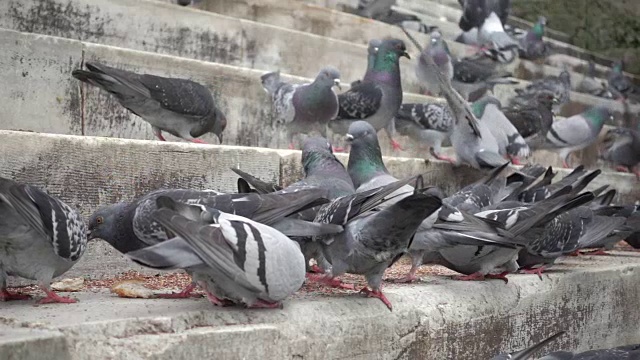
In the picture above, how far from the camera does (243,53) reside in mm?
7895

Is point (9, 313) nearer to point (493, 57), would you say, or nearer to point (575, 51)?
point (493, 57)

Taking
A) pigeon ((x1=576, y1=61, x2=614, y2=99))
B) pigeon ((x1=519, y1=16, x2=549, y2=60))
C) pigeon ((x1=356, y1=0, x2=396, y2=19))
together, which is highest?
pigeon ((x1=356, y1=0, x2=396, y2=19))

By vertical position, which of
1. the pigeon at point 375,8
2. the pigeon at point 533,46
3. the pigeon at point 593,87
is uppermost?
the pigeon at point 375,8

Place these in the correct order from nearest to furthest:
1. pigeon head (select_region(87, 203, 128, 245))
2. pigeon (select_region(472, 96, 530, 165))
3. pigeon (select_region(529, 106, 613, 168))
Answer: pigeon head (select_region(87, 203, 128, 245))
pigeon (select_region(472, 96, 530, 165))
pigeon (select_region(529, 106, 613, 168))

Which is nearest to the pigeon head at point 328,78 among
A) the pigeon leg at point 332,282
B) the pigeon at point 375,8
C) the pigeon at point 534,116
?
the pigeon leg at point 332,282

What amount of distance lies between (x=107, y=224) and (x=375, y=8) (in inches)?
308

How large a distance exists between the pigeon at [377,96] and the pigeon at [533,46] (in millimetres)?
5979

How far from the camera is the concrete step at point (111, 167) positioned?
4246 mm

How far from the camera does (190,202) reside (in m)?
3.89

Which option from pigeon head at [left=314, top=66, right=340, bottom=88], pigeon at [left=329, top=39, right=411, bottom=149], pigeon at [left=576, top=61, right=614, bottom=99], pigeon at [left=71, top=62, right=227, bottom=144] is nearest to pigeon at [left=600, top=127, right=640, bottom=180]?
pigeon at [left=576, top=61, right=614, bottom=99]

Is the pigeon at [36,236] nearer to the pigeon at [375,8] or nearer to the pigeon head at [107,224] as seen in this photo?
the pigeon head at [107,224]

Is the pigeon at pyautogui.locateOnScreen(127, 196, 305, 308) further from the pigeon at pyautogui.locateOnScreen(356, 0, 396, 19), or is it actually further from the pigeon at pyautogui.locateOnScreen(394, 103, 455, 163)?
the pigeon at pyautogui.locateOnScreen(356, 0, 396, 19)

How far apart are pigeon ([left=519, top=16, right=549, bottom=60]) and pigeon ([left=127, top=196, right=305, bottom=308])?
10.2 m

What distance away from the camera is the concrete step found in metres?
4.25
